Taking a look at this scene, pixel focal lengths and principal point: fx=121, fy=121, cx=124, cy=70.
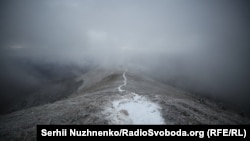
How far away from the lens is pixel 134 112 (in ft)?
43.7

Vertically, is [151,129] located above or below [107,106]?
below

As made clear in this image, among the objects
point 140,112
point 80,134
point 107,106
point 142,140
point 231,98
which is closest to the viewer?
point 142,140

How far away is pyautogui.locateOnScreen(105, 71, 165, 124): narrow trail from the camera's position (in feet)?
38.1

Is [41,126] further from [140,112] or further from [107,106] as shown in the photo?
[140,112]

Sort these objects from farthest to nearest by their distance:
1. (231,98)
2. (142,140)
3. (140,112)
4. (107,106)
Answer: (231,98) < (107,106) < (140,112) < (142,140)

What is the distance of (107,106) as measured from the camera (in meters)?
14.9

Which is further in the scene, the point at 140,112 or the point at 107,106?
the point at 107,106

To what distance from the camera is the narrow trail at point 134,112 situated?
38.1 ft

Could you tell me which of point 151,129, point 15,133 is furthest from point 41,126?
point 151,129

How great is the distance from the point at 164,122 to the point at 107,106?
685cm

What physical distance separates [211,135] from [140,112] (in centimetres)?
664

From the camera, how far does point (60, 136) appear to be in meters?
10.7

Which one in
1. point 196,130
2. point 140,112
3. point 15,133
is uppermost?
point 140,112

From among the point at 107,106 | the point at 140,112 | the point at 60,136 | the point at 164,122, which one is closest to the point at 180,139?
the point at 164,122
